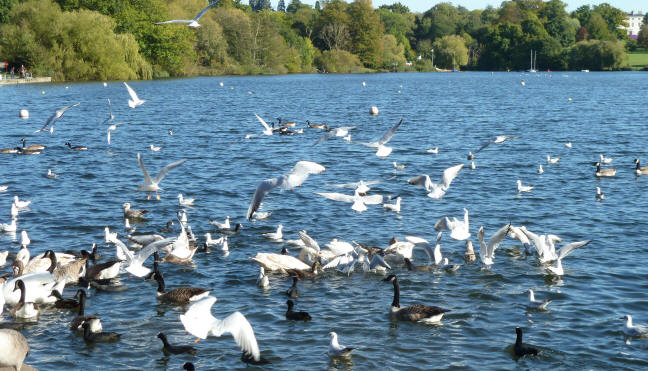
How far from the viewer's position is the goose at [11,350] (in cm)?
901

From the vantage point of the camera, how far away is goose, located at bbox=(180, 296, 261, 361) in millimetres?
10344

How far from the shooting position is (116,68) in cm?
8700

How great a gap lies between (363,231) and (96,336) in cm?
863

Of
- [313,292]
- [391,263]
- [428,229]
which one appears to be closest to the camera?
[313,292]

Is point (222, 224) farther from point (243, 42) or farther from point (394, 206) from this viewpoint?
point (243, 42)

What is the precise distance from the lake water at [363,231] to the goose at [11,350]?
181 cm

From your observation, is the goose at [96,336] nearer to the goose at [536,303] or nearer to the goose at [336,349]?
the goose at [336,349]

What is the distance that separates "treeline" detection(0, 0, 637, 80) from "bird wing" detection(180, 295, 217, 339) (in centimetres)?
7783

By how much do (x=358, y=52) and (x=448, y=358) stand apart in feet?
536

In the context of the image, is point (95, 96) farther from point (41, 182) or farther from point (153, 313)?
point (153, 313)

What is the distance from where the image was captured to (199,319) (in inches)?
432

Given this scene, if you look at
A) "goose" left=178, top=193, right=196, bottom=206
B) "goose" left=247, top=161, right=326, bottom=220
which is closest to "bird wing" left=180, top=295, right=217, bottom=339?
"goose" left=247, top=161, right=326, bottom=220

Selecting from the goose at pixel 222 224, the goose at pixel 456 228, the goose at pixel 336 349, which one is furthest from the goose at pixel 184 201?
A: the goose at pixel 336 349

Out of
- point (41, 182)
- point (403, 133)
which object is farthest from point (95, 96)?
point (41, 182)
